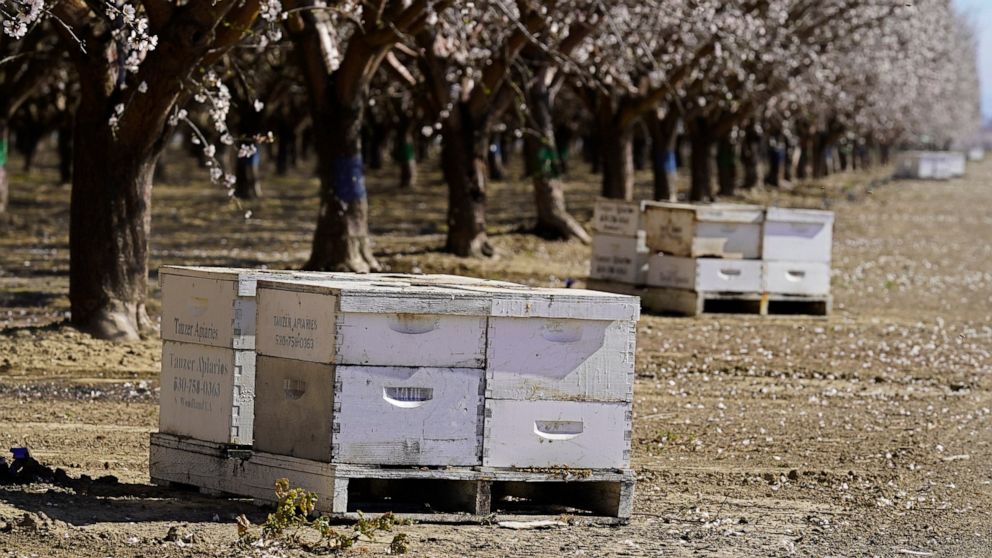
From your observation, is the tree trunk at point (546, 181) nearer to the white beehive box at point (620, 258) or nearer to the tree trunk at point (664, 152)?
the white beehive box at point (620, 258)

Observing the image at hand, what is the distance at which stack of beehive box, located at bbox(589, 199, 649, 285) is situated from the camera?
1822cm

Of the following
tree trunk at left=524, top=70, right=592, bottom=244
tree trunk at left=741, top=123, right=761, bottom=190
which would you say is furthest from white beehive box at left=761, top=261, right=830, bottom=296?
tree trunk at left=741, top=123, right=761, bottom=190

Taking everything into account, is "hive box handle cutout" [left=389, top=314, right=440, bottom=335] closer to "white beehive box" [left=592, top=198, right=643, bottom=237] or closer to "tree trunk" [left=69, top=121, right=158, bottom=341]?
"tree trunk" [left=69, top=121, right=158, bottom=341]

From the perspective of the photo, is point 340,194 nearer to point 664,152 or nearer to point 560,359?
point 560,359

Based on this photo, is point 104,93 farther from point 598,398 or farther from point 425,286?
point 598,398

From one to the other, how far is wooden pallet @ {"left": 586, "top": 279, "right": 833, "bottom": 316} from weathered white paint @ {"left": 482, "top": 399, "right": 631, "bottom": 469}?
981 cm

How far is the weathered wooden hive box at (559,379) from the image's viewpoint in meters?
7.47

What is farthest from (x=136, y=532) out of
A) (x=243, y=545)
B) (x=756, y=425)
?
(x=756, y=425)

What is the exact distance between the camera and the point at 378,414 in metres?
7.29

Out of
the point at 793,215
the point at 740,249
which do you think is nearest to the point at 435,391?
the point at 740,249

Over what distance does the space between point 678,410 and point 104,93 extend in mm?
5530

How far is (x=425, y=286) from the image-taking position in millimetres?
7965

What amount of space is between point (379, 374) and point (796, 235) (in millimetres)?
11225

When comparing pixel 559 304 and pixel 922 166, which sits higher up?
pixel 922 166
